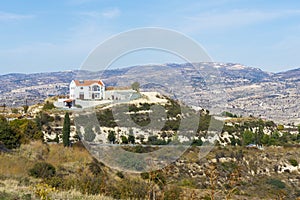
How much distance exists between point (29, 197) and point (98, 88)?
4124cm

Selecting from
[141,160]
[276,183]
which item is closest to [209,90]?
[276,183]

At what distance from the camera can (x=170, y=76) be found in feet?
139

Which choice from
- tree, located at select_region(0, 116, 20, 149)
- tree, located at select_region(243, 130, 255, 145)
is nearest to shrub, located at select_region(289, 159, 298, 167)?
tree, located at select_region(243, 130, 255, 145)

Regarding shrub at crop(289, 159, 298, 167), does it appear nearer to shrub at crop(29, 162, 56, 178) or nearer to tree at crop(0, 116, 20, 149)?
tree at crop(0, 116, 20, 149)

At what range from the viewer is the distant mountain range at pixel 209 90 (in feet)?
150

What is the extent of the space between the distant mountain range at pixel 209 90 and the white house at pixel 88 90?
4.80ft

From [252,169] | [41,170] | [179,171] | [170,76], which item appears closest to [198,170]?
[179,171]

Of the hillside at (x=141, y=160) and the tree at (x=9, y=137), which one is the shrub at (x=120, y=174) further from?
the tree at (x=9, y=137)

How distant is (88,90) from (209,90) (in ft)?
49.4

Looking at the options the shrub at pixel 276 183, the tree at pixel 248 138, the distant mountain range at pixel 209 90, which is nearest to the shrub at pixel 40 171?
the shrub at pixel 276 183

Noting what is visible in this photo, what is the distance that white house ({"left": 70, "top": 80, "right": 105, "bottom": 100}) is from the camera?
4734 centimetres

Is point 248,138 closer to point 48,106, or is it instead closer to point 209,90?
point 209,90

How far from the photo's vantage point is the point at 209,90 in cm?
4909

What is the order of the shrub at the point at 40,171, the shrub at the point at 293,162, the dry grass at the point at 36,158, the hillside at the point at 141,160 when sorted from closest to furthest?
the hillside at the point at 141,160 → the shrub at the point at 40,171 → the dry grass at the point at 36,158 → the shrub at the point at 293,162
